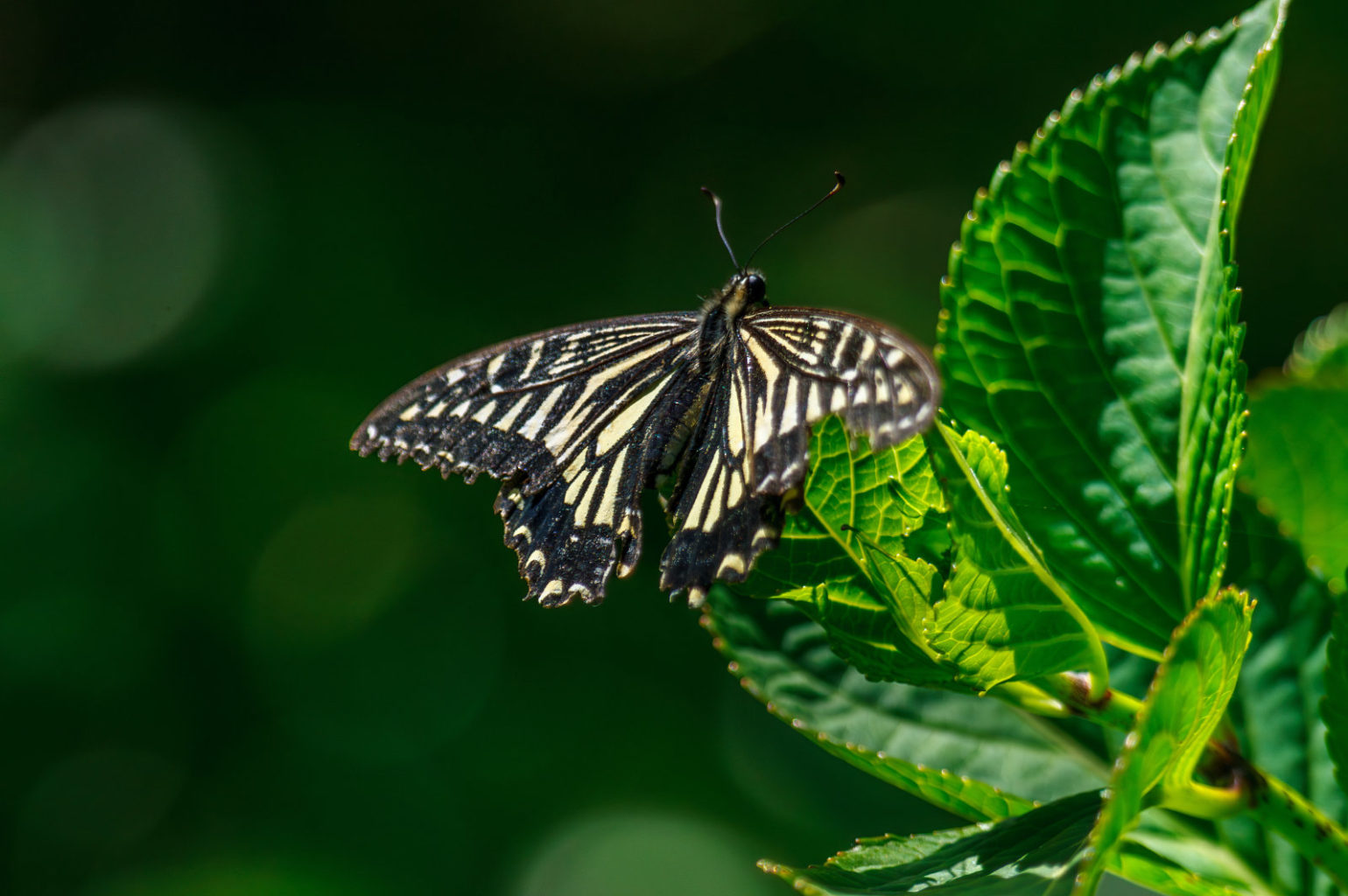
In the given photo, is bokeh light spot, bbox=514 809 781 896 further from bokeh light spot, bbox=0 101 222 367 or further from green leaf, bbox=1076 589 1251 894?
green leaf, bbox=1076 589 1251 894

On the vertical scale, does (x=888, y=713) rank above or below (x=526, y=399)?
below

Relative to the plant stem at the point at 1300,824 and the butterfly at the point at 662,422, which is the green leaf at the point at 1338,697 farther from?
the butterfly at the point at 662,422

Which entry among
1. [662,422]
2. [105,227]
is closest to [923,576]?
[662,422]

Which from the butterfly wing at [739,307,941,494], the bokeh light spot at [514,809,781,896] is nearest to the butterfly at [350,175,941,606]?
the butterfly wing at [739,307,941,494]

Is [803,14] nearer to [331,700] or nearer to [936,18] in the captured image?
[936,18]

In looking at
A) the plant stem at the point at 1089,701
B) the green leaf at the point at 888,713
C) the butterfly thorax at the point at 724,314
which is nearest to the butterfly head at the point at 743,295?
the butterfly thorax at the point at 724,314

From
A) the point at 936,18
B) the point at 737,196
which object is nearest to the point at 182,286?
the point at 737,196

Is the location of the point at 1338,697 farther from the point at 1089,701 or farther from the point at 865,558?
the point at 865,558
